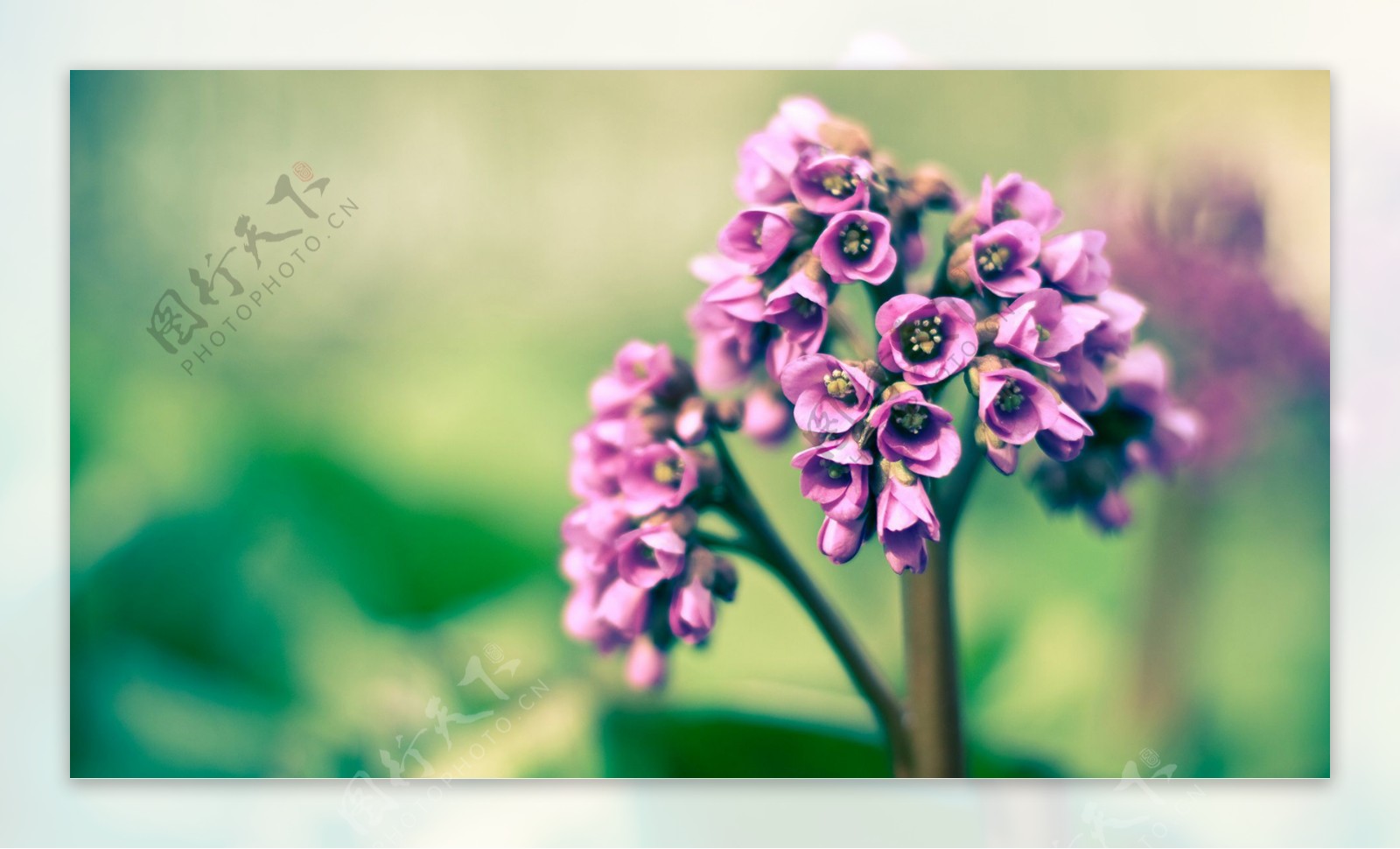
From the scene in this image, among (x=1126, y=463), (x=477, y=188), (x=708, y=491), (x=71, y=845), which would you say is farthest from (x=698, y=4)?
(x=71, y=845)

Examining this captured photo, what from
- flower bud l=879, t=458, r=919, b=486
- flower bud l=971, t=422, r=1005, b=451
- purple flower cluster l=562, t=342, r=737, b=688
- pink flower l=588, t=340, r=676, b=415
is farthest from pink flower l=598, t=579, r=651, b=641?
flower bud l=971, t=422, r=1005, b=451

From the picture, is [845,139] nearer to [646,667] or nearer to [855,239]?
[855,239]

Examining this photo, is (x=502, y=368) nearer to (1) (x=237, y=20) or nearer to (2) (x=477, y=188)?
(2) (x=477, y=188)

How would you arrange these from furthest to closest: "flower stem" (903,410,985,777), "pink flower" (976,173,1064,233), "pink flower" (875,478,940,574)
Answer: "flower stem" (903,410,985,777) → "pink flower" (976,173,1064,233) → "pink flower" (875,478,940,574)

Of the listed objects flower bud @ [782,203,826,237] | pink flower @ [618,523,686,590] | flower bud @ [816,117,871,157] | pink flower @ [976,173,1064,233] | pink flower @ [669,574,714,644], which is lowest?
pink flower @ [669,574,714,644]

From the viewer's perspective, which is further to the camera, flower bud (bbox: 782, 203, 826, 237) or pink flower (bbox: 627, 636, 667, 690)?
A: pink flower (bbox: 627, 636, 667, 690)

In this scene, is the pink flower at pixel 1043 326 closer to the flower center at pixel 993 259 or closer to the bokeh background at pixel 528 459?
the flower center at pixel 993 259

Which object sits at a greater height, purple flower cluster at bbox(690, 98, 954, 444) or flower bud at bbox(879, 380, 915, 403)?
purple flower cluster at bbox(690, 98, 954, 444)

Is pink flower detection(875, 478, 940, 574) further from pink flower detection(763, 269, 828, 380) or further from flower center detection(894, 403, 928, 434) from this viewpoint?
pink flower detection(763, 269, 828, 380)
